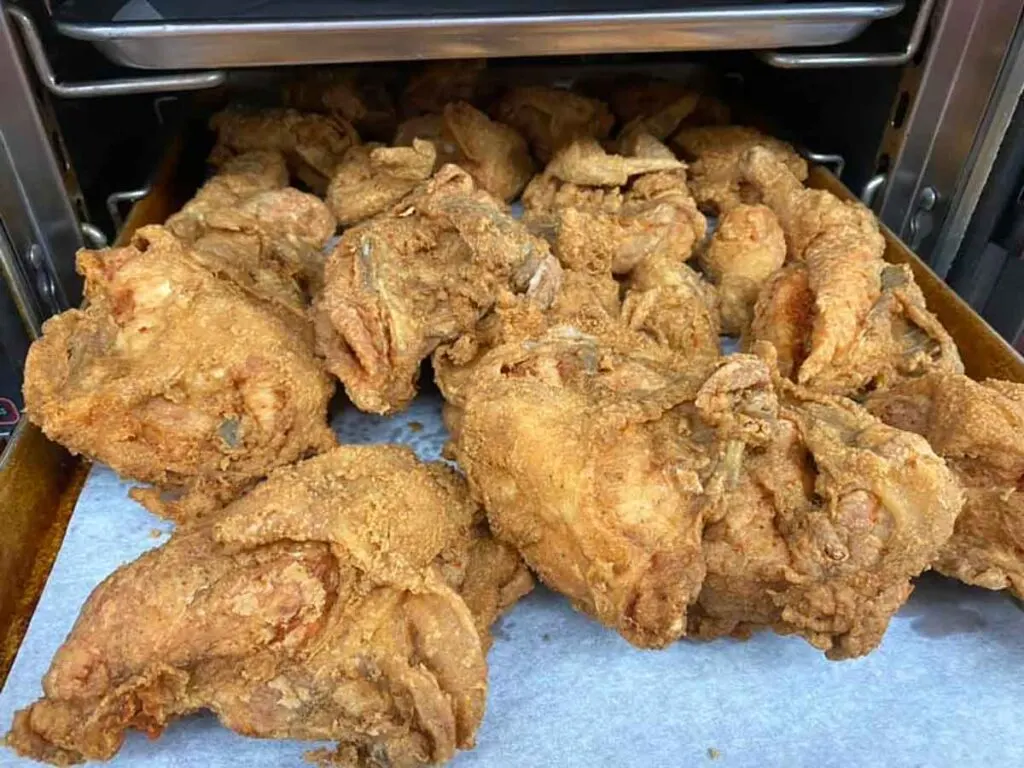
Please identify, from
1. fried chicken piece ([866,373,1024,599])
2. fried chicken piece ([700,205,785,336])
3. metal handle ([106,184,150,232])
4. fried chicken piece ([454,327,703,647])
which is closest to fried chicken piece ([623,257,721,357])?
fried chicken piece ([700,205,785,336])

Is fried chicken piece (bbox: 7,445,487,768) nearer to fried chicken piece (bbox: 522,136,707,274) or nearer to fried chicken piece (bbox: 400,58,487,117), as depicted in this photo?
fried chicken piece (bbox: 522,136,707,274)

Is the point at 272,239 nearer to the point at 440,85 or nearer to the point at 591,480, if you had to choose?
the point at 440,85

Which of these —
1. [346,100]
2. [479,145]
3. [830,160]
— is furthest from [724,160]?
[346,100]

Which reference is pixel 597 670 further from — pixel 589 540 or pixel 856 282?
pixel 856 282

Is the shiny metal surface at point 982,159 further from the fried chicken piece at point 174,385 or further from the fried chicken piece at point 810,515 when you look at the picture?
the fried chicken piece at point 174,385

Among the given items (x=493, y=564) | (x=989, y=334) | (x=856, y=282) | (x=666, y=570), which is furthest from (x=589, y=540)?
(x=989, y=334)

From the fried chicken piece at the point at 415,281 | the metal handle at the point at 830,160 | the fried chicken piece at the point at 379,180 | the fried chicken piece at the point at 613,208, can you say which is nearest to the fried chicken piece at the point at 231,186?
the fried chicken piece at the point at 379,180
